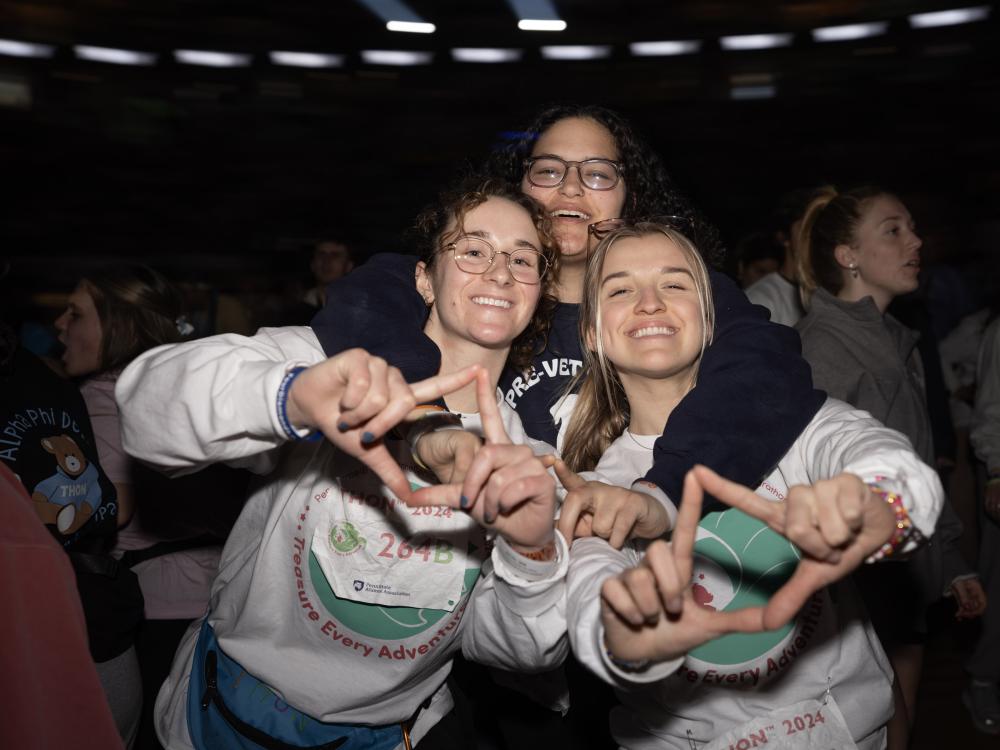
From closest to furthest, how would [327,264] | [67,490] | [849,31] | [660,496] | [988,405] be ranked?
[660,496], [67,490], [988,405], [327,264], [849,31]

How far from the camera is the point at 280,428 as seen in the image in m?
1.17

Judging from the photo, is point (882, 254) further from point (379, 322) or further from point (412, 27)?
point (412, 27)

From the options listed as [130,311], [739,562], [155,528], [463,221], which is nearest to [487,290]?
[463,221]

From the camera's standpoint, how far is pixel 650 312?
1.62 m

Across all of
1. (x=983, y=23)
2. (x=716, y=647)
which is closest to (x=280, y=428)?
(x=716, y=647)

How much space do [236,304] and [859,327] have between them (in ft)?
12.1

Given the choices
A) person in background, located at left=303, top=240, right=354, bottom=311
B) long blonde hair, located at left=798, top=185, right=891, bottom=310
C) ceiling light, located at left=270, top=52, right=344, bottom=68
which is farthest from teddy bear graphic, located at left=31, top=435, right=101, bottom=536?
ceiling light, located at left=270, top=52, right=344, bottom=68

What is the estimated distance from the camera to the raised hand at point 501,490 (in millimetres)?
1131

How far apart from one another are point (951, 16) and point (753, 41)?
192 centimetres

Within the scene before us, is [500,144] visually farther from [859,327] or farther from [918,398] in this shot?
[918,398]

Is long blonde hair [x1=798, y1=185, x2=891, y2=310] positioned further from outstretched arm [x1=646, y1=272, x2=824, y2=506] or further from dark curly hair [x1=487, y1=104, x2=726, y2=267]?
outstretched arm [x1=646, y1=272, x2=824, y2=506]

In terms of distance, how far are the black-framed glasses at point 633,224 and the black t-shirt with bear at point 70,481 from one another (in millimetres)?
1277

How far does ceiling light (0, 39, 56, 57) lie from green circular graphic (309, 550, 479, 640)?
8.21 meters

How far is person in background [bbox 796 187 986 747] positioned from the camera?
8.13 feet
